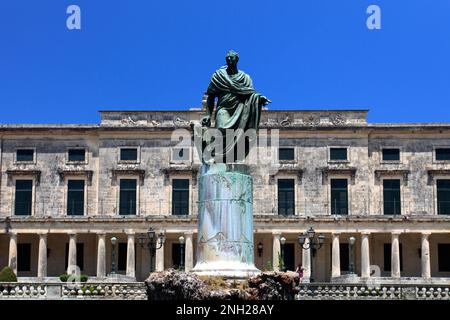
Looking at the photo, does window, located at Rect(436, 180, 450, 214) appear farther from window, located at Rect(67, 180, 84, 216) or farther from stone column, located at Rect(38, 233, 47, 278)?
stone column, located at Rect(38, 233, 47, 278)

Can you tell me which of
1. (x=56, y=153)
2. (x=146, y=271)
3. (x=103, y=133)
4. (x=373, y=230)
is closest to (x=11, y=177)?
(x=56, y=153)

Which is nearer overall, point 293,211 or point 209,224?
point 209,224

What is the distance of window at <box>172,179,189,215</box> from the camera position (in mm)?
51469

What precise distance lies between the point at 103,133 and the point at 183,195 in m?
6.35

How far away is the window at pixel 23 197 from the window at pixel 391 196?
72.1ft

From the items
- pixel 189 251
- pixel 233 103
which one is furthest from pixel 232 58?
pixel 189 251

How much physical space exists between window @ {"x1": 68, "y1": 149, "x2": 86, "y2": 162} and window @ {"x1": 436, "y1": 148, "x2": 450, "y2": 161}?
72.6 feet

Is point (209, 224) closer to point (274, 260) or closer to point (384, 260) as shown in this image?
point (274, 260)

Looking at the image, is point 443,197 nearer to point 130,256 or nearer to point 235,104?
point 130,256

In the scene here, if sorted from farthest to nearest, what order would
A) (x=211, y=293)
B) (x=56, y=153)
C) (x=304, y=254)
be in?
(x=56, y=153), (x=304, y=254), (x=211, y=293)

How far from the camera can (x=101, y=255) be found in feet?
163

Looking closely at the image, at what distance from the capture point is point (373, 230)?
4931cm

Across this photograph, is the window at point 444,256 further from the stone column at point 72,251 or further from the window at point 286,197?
the stone column at point 72,251

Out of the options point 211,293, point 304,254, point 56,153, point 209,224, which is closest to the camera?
point 211,293
